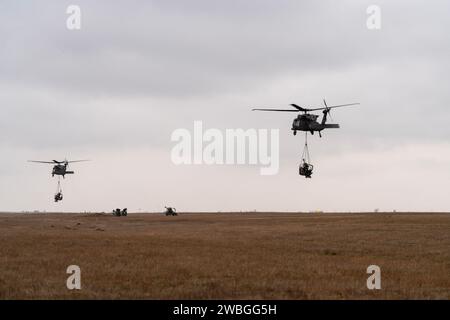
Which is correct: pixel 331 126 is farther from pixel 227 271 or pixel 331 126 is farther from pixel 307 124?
pixel 227 271

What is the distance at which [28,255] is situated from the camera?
31.9 metres

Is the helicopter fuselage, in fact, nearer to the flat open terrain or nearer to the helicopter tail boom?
the helicopter tail boom

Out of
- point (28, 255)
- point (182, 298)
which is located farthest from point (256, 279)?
point (28, 255)

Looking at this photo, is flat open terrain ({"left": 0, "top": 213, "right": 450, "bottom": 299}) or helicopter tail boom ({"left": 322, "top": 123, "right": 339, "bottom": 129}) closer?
flat open terrain ({"left": 0, "top": 213, "right": 450, "bottom": 299})

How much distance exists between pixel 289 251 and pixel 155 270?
12.1m

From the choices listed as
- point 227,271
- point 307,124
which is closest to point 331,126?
point 307,124

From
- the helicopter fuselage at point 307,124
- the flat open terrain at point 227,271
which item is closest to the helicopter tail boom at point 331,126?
the helicopter fuselage at point 307,124

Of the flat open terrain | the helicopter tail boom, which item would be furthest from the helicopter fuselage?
the flat open terrain

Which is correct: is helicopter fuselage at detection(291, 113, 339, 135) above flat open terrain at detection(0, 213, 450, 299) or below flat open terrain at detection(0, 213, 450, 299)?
above

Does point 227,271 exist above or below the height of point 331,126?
below

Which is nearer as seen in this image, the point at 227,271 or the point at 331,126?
the point at 227,271
